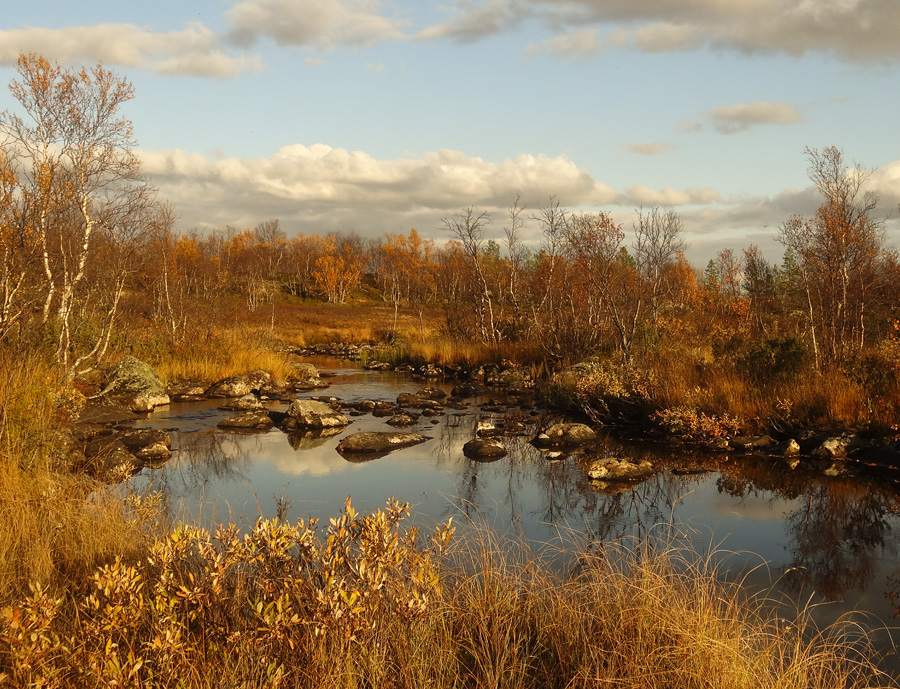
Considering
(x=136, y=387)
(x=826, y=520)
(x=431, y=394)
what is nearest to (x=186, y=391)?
(x=136, y=387)

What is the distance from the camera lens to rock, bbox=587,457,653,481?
30.8ft

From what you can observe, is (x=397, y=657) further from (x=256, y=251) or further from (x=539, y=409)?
(x=256, y=251)

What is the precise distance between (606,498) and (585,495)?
285 mm

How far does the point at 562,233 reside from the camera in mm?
20797

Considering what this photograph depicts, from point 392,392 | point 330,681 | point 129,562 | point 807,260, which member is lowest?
point 392,392

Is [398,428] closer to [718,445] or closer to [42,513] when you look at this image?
[718,445]

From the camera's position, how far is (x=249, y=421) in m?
13.7

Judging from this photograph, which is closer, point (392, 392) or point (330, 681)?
point (330, 681)

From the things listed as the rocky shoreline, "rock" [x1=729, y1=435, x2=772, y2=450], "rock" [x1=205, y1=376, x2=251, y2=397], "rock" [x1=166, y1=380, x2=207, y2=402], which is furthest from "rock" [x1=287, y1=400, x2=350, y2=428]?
"rock" [x1=729, y1=435, x2=772, y2=450]

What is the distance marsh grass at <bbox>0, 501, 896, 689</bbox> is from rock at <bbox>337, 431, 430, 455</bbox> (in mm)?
7087

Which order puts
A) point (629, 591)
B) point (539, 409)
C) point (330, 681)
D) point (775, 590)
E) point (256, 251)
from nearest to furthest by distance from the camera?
point (330, 681) < point (629, 591) < point (775, 590) < point (539, 409) < point (256, 251)

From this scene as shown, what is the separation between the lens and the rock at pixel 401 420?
1379cm

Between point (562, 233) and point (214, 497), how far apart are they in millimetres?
15072

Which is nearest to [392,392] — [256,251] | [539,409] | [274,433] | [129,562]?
[539,409]
